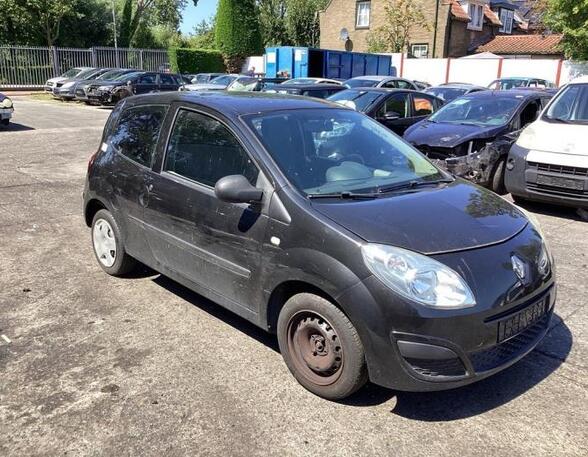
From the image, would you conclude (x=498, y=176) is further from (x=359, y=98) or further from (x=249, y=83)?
(x=249, y=83)

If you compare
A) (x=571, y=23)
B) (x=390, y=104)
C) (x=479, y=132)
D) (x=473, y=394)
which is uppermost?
(x=571, y=23)

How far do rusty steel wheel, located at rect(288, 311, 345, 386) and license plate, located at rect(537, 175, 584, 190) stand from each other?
5.28 meters

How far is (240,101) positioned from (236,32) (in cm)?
3765

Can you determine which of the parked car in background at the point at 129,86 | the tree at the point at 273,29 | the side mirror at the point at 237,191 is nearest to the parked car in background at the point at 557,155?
the side mirror at the point at 237,191

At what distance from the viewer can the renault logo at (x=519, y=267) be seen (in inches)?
123

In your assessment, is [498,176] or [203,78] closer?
[498,176]

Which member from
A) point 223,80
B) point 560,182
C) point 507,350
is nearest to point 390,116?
point 560,182

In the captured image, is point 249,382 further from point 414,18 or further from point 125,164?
point 414,18

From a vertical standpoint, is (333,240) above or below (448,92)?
below

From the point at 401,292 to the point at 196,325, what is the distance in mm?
1900

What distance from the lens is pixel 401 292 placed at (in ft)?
9.33

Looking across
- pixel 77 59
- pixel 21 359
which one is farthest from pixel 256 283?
pixel 77 59

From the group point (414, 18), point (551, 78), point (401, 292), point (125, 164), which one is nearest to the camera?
point (401, 292)

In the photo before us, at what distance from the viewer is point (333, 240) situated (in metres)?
3.05
